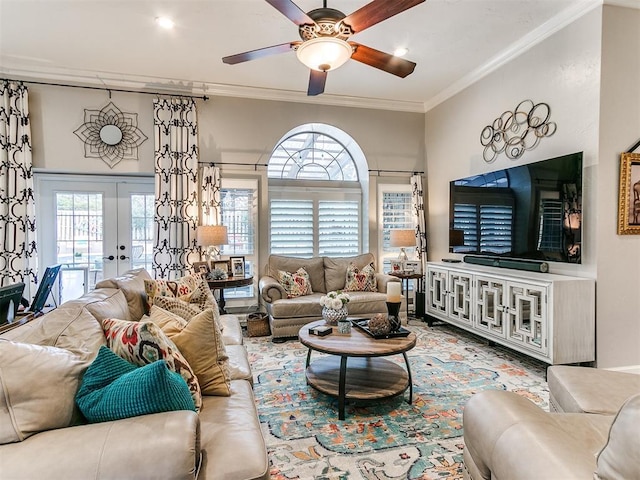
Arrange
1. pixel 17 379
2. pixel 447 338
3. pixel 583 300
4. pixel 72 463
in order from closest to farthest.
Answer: pixel 72 463, pixel 17 379, pixel 583 300, pixel 447 338

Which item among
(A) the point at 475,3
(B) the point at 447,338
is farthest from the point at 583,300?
(A) the point at 475,3

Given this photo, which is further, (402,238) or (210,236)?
(402,238)

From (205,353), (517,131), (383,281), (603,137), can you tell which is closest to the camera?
(205,353)

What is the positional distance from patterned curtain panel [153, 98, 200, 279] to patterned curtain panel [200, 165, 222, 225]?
0.34 feet

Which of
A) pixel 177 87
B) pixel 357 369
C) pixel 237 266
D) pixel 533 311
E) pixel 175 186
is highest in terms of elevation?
pixel 177 87

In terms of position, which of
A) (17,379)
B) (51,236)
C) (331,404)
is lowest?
(331,404)

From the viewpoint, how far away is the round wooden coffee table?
2.38 meters

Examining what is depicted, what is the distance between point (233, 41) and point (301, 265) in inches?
109

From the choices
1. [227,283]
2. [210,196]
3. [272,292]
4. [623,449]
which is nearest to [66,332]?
[623,449]

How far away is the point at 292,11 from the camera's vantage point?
2207 mm

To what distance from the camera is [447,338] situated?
13.8ft

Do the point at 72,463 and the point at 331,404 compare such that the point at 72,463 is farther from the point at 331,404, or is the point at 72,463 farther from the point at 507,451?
the point at 331,404

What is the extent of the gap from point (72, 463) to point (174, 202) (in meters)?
3.98

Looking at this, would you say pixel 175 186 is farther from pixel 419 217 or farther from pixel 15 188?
pixel 419 217
